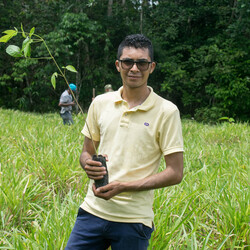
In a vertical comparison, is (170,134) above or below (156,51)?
above

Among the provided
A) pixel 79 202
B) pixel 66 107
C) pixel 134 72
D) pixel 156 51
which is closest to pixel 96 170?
pixel 134 72

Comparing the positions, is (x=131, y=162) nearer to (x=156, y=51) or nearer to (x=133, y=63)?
(x=133, y=63)

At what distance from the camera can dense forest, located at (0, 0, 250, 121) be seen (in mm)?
14703

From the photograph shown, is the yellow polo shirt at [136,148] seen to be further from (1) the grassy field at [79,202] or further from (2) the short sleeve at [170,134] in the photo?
(1) the grassy field at [79,202]

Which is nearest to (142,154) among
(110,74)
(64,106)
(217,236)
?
(217,236)

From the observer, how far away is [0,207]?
8.51ft

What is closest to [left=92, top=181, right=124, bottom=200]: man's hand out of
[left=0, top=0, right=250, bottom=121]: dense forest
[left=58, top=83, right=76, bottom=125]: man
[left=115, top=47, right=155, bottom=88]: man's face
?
[left=115, top=47, right=155, bottom=88]: man's face

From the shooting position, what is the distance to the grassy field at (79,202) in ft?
7.11

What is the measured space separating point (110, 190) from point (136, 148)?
22 centimetres

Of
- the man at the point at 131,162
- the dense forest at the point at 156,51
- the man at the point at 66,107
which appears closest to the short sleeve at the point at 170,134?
the man at the point at 131,162

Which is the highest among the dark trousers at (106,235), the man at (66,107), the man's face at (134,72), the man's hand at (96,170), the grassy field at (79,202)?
the man's face at (134,72)

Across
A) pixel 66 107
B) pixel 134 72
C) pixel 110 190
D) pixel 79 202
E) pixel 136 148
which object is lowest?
pixel 66 107

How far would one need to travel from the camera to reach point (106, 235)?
1432mm

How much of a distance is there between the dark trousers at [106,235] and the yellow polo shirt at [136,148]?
3 cm
